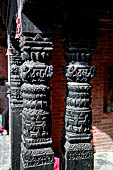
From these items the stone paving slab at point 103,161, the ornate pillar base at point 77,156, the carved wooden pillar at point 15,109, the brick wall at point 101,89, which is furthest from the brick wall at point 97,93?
the ornate pillar base at point 77,156

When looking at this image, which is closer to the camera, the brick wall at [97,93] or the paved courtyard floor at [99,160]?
the paved courtyard floor at [99,160]

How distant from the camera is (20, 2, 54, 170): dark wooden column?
2350mm

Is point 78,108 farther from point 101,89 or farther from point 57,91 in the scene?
point 101,89

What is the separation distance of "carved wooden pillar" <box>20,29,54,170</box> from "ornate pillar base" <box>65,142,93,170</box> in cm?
21

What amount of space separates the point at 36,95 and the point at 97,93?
2.97 metres

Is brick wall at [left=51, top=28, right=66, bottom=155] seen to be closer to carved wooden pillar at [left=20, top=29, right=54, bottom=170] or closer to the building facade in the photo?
the building facade

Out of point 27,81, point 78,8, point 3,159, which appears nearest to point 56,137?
point 3,159

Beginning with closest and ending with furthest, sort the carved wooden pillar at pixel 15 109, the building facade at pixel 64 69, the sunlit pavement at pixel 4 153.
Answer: the building facade at pixel 64 69, the carved wooden pillar at pixel 15 109, the sunlit pavement at pixel 4 153

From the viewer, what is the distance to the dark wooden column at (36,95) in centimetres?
235

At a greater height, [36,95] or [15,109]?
[36,95]

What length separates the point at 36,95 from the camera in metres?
2.38

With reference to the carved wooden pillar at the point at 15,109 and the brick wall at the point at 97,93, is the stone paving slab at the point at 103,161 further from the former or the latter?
the carved wooden pillar at the point at 15,109

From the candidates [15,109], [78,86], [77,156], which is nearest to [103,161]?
[15,109]

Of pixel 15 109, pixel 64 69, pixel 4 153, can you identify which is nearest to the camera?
pixel 64 69
